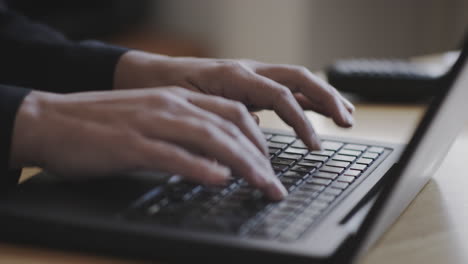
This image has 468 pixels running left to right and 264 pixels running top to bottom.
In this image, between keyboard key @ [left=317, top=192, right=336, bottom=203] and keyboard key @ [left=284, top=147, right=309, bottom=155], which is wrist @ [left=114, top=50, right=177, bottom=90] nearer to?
keyboard key @ [left=284, top=147, right=309, bottom=155]

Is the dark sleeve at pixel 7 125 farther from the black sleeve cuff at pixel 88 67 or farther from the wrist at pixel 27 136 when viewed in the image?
the black sleeve cuff at pixel 88 67

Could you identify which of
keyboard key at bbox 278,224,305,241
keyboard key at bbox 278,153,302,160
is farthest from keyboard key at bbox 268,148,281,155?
keyboard key at bbox 278,224,305,241

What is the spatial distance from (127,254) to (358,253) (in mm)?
163

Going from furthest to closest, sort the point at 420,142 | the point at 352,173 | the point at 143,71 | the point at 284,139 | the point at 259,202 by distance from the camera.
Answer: the point at 143,71 → the point at 284,139 → the point at 352,173 → the point at 259,202 → the point at 420,142

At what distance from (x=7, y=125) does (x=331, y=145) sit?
1.09 ft

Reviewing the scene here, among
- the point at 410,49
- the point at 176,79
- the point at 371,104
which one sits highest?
the point at 176,79

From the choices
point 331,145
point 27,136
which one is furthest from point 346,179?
point 27,136

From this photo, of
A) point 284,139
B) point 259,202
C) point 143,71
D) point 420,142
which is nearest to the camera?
point 420,142

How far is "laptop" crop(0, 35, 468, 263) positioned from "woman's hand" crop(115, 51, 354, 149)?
0.33ft

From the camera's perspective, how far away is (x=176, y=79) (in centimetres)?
80

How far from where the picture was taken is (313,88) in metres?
0.75

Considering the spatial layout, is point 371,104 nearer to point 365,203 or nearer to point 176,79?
point 176,79

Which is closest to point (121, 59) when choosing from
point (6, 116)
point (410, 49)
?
point (6, 116)

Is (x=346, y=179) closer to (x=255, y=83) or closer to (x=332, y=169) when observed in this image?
(x=332, y=169)
